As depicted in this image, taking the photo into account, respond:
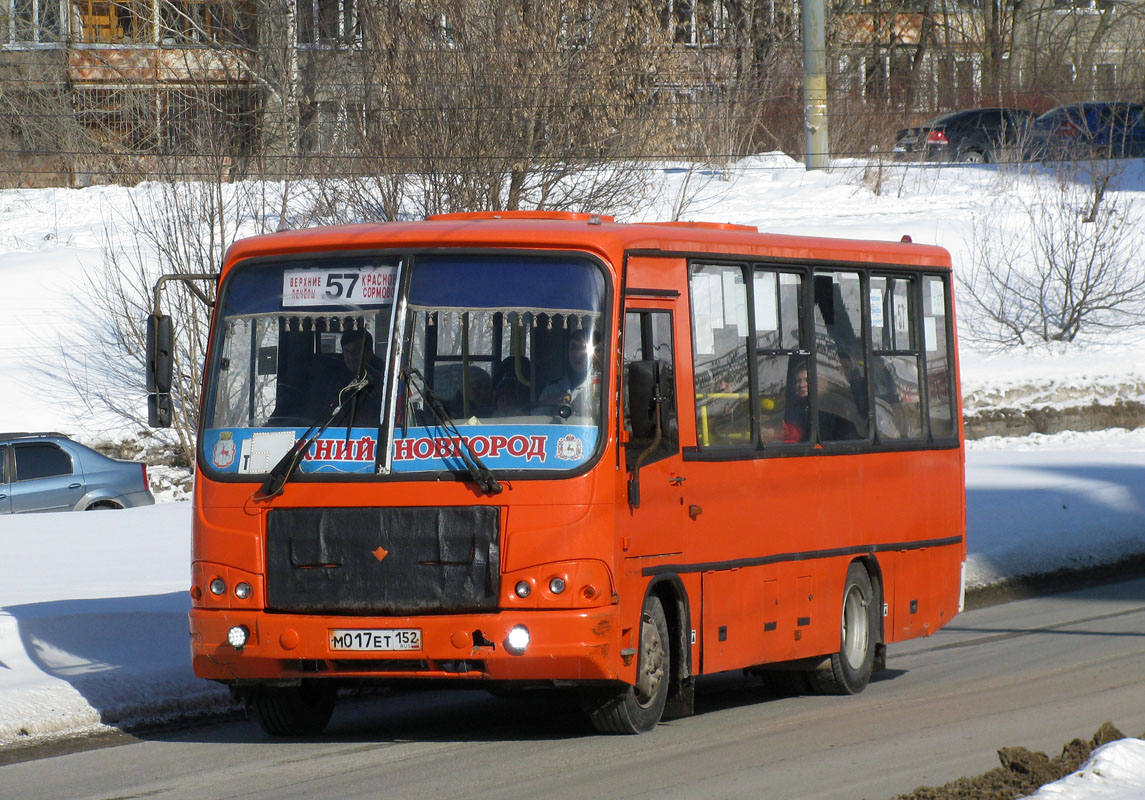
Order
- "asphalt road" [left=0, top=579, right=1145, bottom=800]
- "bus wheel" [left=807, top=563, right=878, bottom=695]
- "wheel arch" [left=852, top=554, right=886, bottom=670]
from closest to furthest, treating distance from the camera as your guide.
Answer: "asphalt road" [left=0, top=579, right=1145, bottom=800], "bus wheel" [left=807, top=563, right=878, bottom=695], "wheel arch" [left=852, top=554, right=886, bottom=670]

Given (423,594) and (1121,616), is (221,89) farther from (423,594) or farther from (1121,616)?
(423,594)

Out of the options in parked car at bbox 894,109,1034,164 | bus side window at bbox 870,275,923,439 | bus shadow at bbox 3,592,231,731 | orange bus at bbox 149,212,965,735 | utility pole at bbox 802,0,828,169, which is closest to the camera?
orange bus at bbox 149,212,965,735

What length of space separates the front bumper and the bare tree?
26.7m

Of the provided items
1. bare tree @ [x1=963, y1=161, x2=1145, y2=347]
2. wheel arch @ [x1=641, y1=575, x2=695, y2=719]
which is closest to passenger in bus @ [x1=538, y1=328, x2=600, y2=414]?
wheel arch @ [x1=641, y1=575, x2=695, y2=719]

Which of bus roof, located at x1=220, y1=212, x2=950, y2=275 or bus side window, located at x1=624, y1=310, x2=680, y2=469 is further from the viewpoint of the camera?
bus roof, located at x1=220, y1=212, x2=950, y2=275

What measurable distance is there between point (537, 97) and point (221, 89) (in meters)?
16.4

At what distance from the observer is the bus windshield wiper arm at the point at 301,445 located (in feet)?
28.8

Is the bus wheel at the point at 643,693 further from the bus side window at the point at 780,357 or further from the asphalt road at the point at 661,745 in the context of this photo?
the bus side window at the point at 780,357

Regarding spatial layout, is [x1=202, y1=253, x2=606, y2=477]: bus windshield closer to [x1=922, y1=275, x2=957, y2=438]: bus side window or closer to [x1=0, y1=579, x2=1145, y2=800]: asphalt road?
[x1=0, y1=579, x2=1145, y2=800]: asphalt road

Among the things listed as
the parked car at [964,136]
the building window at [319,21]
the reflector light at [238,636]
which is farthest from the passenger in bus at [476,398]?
the parked car at [964,136]

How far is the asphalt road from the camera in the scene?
769cm

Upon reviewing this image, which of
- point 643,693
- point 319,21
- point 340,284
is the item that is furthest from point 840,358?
point 319,21

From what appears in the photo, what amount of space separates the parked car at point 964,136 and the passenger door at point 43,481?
1022 inches

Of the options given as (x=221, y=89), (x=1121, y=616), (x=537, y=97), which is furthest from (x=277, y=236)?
(x=221, y=89)
